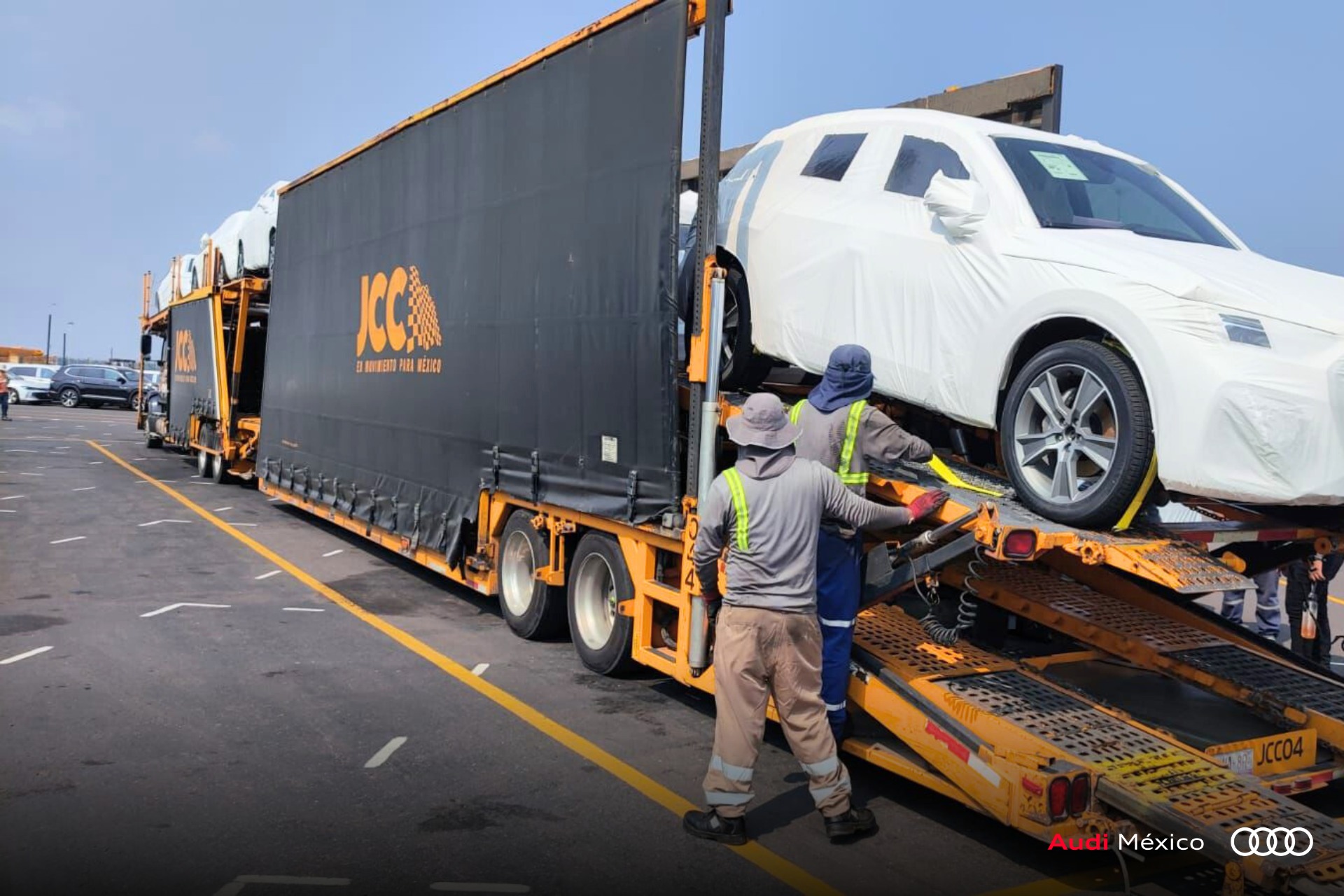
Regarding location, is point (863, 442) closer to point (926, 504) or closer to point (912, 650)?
point (926, 504)

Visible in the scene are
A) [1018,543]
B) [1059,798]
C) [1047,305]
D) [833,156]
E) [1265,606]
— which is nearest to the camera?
[1059,798]

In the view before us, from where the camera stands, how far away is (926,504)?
15.8ft

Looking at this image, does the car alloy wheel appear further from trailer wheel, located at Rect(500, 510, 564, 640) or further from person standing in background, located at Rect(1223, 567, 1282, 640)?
person standing in background, located at Rect(1223, 567, 1282, 640)

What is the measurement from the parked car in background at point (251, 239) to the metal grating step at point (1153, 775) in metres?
11.3

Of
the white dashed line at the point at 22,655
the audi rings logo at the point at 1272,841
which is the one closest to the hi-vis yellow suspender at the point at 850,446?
the audi rings logo at the point at 1272,841

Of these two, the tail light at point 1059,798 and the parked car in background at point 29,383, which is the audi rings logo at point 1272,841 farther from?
the parked car in background at point 29,383

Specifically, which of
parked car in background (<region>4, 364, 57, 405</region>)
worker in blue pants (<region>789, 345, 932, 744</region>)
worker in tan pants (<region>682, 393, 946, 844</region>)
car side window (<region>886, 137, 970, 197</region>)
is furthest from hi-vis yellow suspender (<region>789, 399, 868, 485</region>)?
parked car in background (<region>4, 364, 57, 405</region>)

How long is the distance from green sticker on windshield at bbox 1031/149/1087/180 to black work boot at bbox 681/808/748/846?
3.56m

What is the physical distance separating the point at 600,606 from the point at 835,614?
99.8 inches

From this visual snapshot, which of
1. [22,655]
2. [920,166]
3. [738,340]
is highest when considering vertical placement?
[920,166]

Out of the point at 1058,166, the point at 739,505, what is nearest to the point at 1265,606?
the point at 1058,166

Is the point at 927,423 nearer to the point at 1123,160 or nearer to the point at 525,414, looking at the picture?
the point at 1123,160

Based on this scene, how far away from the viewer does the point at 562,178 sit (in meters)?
6.91

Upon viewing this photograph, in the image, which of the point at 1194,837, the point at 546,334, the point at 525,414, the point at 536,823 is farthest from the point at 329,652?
the point at 1194,837
